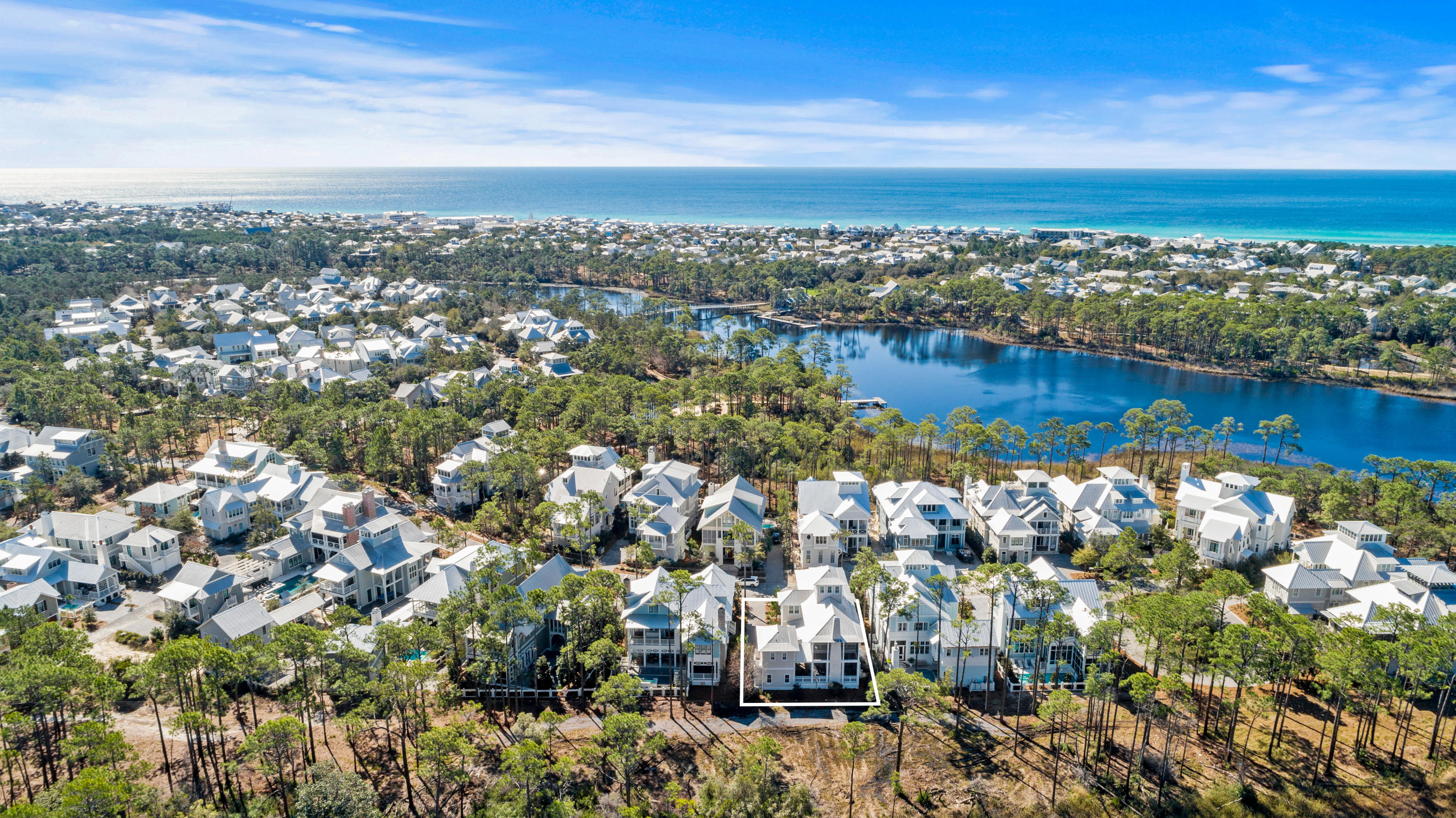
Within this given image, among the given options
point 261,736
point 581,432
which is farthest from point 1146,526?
point 261,736

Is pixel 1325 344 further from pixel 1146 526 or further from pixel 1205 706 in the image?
pixel 1205 706

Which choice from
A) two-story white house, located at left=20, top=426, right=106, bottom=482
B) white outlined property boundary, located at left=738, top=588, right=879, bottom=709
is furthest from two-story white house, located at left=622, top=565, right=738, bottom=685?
two-story white house, located at left=20, top=426, right=106, bottom=482

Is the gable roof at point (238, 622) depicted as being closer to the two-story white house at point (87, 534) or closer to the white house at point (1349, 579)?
the two-story white house at point (87, 534)

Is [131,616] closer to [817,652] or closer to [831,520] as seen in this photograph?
[817,652]

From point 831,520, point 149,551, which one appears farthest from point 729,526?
point 149,551

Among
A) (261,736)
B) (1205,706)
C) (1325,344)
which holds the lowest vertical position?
(1205,706)

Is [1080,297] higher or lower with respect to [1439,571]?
higher
